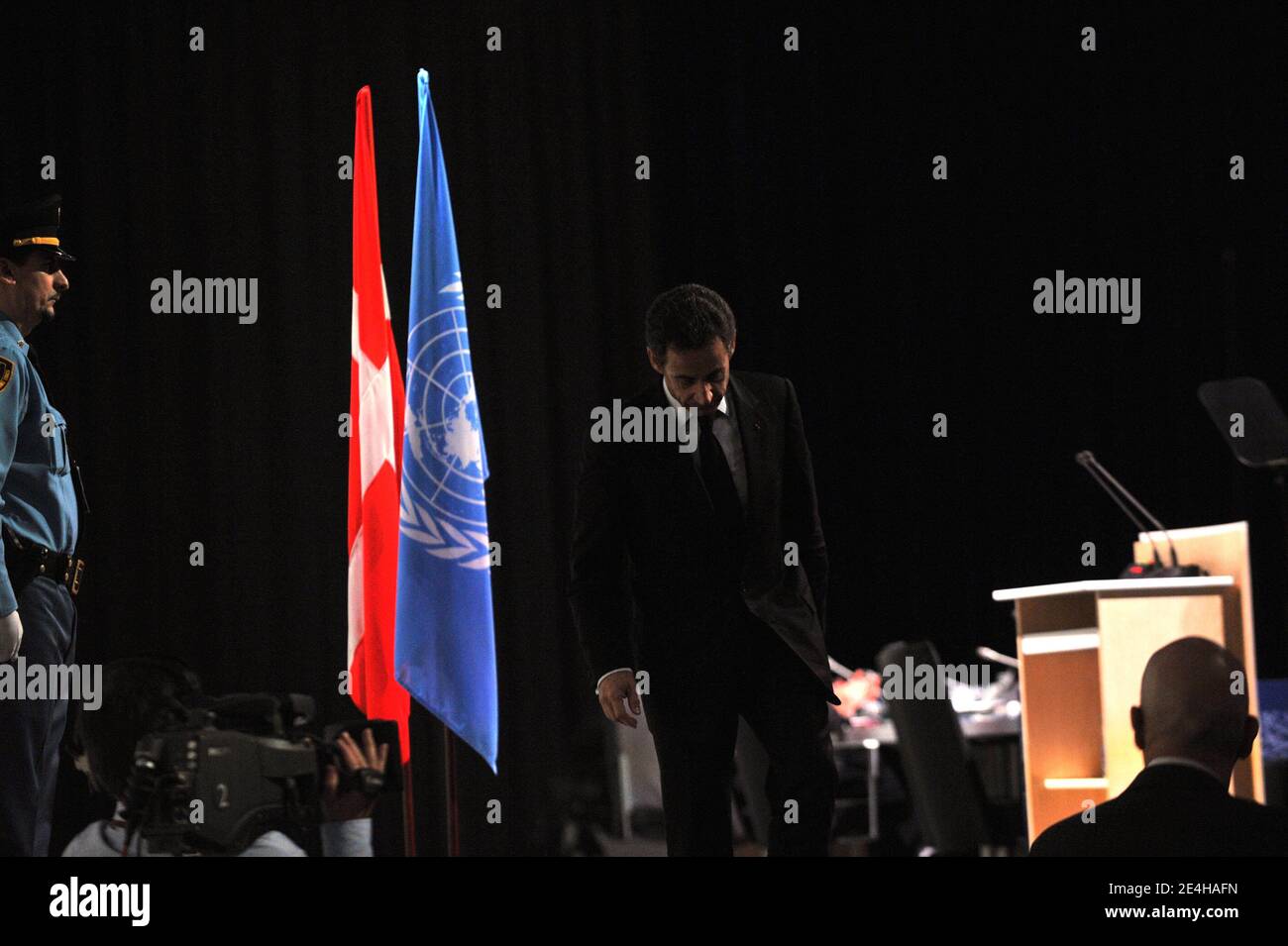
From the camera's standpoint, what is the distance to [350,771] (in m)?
3.15

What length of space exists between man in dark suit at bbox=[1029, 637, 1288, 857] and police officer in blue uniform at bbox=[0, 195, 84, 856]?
1.90m

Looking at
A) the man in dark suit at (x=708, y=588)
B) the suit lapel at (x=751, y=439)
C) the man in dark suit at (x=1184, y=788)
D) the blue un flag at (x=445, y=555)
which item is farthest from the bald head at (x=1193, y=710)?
the blue un flag at (x=445, y=555)

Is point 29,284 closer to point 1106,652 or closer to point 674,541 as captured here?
point 674,541

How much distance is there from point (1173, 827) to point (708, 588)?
110 centimetres

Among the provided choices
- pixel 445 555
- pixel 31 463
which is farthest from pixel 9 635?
pixel 445 555

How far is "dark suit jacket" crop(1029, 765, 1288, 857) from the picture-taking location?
61.0 inches

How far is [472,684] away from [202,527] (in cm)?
150

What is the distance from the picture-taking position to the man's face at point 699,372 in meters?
2.58

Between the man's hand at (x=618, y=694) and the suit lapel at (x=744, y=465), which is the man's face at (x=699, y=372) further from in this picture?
the man's hand at (x=618, y=694)

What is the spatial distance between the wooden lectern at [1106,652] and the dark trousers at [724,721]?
4.65ft

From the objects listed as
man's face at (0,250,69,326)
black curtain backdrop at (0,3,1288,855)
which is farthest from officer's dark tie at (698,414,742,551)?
black curtain backdrop at (0,3,1288,855)
